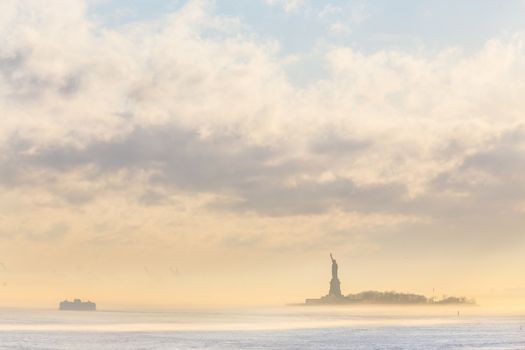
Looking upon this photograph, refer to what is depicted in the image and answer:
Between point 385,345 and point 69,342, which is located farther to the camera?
point 69,342

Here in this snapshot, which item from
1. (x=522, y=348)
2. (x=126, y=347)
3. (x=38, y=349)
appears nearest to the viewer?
(x=522, y=348)

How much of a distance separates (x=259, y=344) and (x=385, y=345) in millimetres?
25596

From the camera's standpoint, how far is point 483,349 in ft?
404

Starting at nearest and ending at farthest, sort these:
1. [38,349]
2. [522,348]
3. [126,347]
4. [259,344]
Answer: [522,348] < [38,349] < [126,347] < [259,344]

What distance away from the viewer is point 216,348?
139m

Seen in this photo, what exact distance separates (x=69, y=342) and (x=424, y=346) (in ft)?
239

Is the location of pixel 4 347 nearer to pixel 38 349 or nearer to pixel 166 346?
pixel 38 349

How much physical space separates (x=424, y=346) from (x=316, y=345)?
21.3m

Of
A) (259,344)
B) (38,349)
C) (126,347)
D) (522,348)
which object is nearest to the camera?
(522,348)

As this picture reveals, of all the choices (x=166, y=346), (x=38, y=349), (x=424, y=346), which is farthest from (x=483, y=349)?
(x=38, y=349)

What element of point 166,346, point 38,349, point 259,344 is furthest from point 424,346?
point 38,349

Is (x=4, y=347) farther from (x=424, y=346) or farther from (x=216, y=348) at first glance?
(x=424, y=346)

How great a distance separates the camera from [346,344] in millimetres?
147750

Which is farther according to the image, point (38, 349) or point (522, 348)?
point (38, 349)
